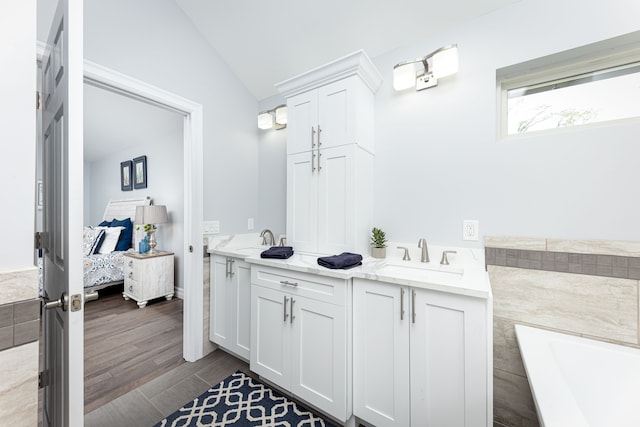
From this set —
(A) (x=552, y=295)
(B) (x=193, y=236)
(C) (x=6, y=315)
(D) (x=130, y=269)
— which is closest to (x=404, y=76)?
(A) (x=552, y=295)

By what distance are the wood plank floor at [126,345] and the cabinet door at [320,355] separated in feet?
4.00

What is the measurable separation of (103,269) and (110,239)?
59 cm

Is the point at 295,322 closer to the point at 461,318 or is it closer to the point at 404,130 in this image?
the point at 461,318

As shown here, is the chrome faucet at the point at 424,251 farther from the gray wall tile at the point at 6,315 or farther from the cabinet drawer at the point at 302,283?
the gray wall tile at the point at 6,315

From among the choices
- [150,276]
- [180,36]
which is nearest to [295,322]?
[180,36]

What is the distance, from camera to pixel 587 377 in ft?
3.62

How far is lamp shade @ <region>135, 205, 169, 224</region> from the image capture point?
339 centimetres

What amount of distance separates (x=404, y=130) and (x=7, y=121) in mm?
1920

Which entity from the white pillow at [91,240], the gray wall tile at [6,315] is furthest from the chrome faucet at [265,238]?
the white pillow at [91,240]

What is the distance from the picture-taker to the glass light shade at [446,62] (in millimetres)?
1524

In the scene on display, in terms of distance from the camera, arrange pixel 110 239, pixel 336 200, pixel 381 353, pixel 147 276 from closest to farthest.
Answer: pixel 381 353
pixel 336 200
pixel 147 276
pixel 110 239

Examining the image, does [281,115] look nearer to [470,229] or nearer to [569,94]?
[470,229]

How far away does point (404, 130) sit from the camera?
1850 mm

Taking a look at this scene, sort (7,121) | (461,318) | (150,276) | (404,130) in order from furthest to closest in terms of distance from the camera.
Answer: (150,276) < (404,130) < (461,318) < (7,121)
